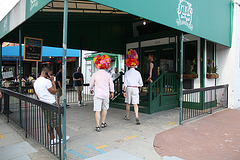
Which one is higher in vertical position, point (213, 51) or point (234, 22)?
point (234, 22)

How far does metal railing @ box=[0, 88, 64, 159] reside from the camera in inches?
123

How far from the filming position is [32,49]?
5.95 meters

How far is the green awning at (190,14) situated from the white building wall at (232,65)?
46 cm

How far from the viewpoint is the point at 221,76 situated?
8.23m

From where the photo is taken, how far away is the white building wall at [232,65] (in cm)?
784

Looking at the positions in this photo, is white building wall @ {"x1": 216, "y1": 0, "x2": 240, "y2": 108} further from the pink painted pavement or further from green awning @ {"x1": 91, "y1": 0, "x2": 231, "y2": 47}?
the pink painted pavement

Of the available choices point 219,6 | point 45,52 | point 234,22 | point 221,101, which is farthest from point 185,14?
point 45,52

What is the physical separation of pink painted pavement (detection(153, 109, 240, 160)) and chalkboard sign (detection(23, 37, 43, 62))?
466cm

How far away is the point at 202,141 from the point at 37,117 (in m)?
3.68

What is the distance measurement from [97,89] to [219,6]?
5.76m

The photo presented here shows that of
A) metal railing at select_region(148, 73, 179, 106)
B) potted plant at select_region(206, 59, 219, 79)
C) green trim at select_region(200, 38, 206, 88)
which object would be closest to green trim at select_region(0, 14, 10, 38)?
metal railing at select_region(148, 73, 179, 106)

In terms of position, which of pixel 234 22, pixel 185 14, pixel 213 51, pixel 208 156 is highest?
pixel 234 22

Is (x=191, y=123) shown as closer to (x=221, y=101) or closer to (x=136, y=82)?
(x=136, y=82)

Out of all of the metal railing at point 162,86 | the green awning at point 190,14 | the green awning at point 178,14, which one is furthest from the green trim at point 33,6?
the metal railing at point 162,86
